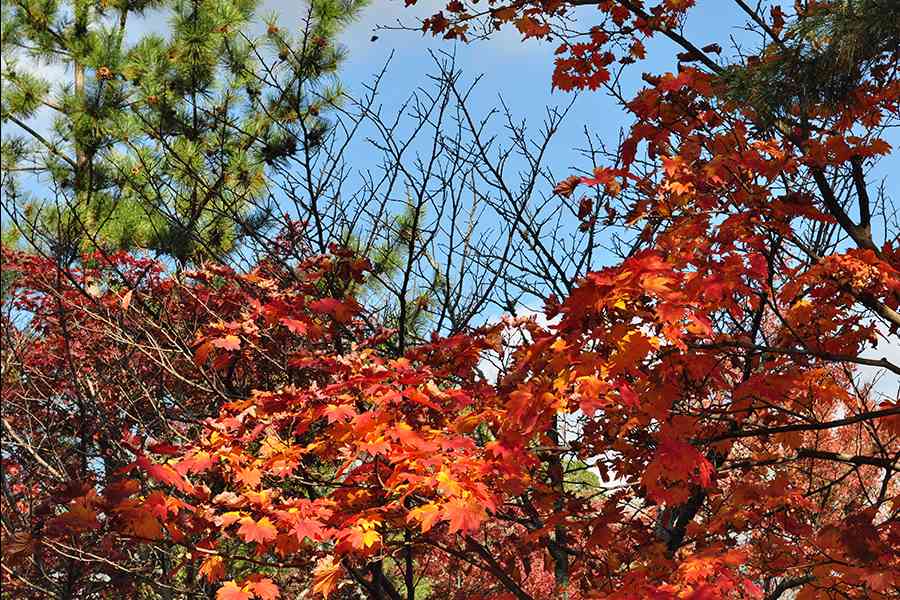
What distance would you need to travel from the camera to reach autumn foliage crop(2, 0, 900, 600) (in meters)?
3.06

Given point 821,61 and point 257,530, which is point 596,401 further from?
point 821,61

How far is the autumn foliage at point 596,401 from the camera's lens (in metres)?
3.06

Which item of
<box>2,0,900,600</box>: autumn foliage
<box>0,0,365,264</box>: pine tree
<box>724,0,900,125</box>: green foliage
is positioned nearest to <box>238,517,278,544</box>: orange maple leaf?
<box>2,0,900,600</box>: autumn foliage

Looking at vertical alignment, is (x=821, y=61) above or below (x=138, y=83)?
below

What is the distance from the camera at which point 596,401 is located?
111 inches

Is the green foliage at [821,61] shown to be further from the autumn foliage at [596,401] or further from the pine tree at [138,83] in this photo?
the pine tree at [138,83]

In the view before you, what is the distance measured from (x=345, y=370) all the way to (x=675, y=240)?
1499 millimetres

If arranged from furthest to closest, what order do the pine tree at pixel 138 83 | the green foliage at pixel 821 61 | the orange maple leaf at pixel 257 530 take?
the pine tree at pixel 138 83, the green foliage at pixel 821 61, the orange maple leaf at pixel 257 530

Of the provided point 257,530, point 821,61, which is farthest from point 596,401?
point 821,61

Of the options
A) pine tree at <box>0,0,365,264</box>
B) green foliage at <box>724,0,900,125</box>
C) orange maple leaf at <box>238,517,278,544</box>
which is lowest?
orange maple leaf at <box>238,517,278,544</box>

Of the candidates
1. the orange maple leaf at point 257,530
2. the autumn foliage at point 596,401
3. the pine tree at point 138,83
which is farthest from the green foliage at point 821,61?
the pine tree at point 138,83

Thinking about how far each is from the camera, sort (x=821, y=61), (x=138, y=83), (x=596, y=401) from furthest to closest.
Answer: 1. (x=138, y=83)
2. (x=821, y=61)
3. (x=596, y=401)

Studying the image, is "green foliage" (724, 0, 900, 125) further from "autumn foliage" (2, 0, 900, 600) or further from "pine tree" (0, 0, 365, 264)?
"pine tree" (0, 0, 365, 264)

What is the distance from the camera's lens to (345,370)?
347 cm
